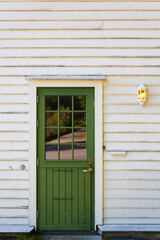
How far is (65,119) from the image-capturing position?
3756 millimetres

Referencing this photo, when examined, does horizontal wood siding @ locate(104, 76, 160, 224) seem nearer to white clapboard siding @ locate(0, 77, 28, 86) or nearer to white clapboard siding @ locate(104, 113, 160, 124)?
white clapboard siding @ locate(104, 113, 160, 124)

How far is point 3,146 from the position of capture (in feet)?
12.3

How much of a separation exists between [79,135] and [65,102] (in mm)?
581

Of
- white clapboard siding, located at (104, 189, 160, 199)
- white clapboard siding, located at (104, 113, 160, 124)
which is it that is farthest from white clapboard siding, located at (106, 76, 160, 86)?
white clapboard siding, located at (104, 189, 160, 199)

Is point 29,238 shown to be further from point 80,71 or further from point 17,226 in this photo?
point 80,71

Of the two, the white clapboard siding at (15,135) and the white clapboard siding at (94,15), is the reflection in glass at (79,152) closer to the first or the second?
the white clapboard siding at (15,135)

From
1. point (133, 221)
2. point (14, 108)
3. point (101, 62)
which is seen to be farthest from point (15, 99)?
point (133, 221)

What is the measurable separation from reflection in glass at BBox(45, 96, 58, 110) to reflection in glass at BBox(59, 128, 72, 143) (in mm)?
382

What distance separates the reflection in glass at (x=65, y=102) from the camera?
3752mm

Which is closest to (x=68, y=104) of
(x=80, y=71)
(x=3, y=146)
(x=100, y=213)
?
(x=80, y=71)

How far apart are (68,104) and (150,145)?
4.83 feet

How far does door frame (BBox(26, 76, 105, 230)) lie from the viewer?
3693 mm

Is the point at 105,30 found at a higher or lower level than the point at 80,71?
higher

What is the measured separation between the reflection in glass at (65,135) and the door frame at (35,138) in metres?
0.42
